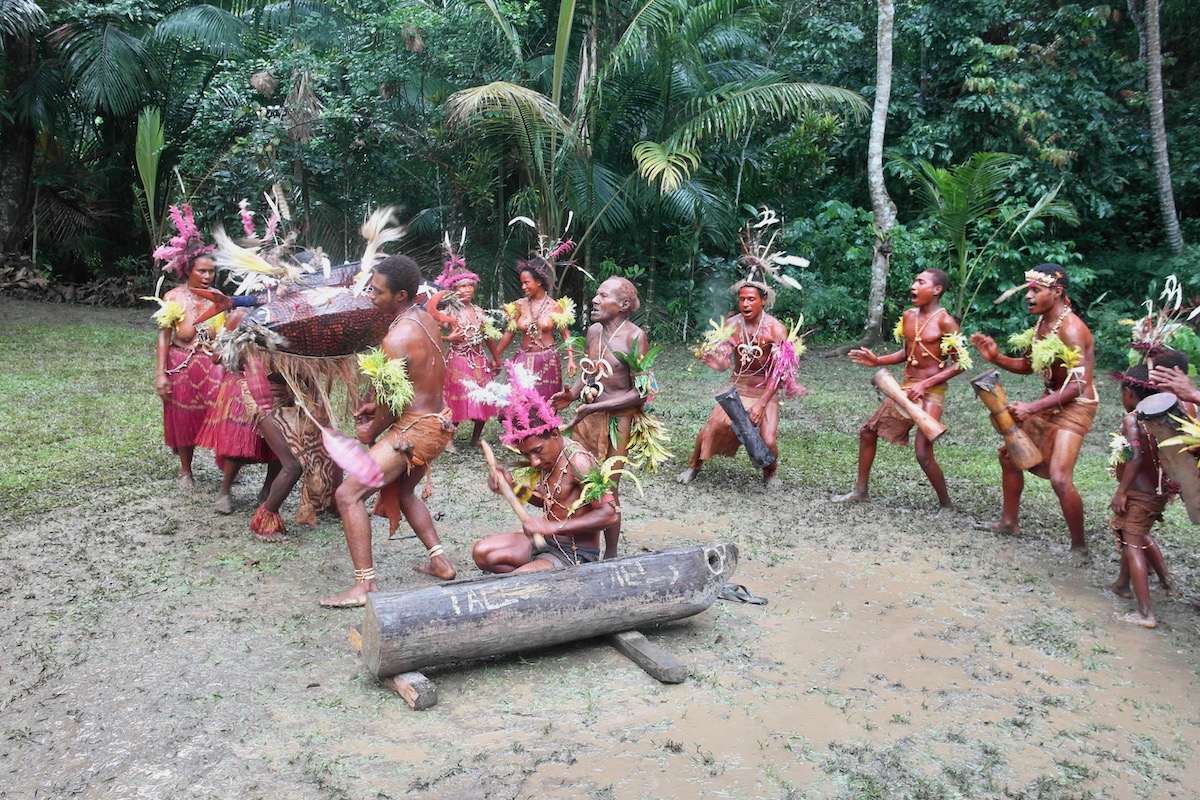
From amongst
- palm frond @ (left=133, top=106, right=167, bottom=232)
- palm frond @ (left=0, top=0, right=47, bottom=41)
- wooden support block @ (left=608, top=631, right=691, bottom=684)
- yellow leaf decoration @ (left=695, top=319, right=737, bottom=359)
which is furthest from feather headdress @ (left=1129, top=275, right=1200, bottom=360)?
palm frond @ (left=0, top=0, right=47, bottom=41)

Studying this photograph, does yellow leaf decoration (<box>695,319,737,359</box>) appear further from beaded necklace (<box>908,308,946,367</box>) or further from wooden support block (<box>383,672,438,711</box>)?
wooden support block (<box>383,672,438,711</box>)

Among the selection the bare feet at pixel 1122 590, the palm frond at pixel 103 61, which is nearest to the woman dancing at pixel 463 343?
the bare feet at pixel 1122 590

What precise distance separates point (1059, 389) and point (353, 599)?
4.36 metres

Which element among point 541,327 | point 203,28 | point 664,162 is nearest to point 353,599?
point 541,327

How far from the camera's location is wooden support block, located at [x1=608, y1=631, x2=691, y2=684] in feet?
13.2

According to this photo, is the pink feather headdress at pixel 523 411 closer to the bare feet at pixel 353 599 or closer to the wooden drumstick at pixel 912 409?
the bare feet at pixel 353 599

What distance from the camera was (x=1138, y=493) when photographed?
4895mm

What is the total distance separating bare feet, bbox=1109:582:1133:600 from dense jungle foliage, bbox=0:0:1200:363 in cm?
902

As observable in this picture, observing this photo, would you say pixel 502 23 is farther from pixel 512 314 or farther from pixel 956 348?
pixel 956 348

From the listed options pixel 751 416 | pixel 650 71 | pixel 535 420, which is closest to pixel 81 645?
pixel 535 420

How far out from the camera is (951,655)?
4.43 m

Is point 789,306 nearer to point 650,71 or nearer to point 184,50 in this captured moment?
point 650,71

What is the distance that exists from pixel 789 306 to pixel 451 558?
37.1 ft

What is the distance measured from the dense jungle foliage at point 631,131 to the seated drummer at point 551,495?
8799 millimetres
